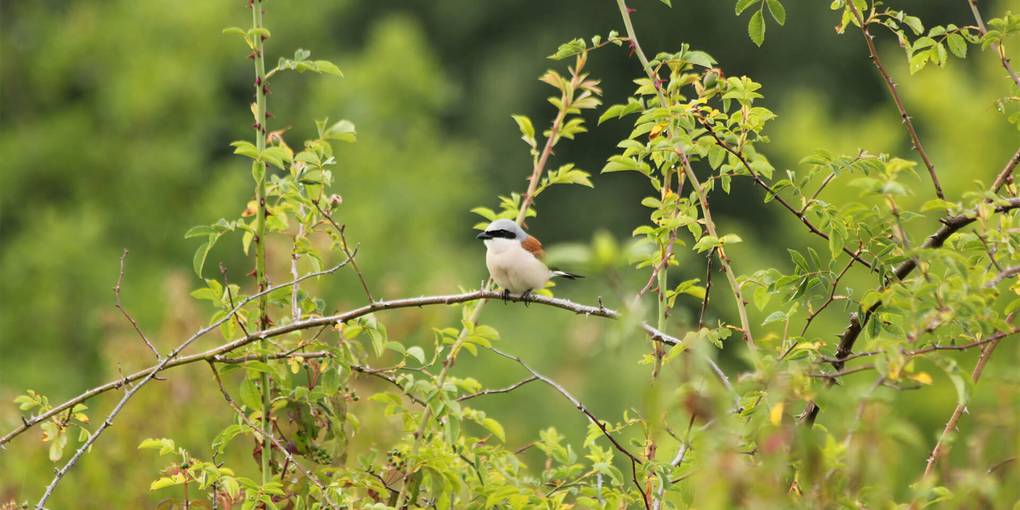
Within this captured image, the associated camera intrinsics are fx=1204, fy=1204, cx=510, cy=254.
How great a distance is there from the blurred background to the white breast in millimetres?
5760

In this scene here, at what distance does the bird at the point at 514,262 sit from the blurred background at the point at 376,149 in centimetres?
568

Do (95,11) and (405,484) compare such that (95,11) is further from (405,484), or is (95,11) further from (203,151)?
(405,484)

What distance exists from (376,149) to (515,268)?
623 inches

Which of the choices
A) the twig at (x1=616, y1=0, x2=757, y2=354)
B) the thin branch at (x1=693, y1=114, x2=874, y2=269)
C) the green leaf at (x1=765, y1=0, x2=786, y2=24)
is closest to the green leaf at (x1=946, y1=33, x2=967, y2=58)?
the green leaf at (x1=765, y1=0, x2=786, y2=24)

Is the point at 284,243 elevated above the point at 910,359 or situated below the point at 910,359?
above

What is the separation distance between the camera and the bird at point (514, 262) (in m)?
4.44

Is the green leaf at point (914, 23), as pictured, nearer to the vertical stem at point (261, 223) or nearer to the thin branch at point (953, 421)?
the thin branch at point (953, 421)

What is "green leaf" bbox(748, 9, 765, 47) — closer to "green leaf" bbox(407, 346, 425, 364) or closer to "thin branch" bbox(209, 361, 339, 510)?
"green leaf" bbox(407, 346, 425, 364)

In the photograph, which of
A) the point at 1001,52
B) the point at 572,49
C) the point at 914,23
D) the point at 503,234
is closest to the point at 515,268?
the point at 503,234

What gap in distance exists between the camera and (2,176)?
59.7ft

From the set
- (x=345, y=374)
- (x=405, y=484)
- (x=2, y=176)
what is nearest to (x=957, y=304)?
(x=405, y=484)

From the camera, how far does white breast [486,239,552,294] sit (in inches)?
175

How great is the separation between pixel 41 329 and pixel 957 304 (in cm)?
1616

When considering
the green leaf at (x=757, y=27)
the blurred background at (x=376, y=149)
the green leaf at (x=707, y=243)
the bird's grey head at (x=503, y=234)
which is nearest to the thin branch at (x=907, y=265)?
the green leaf at (x=707, y=243)
